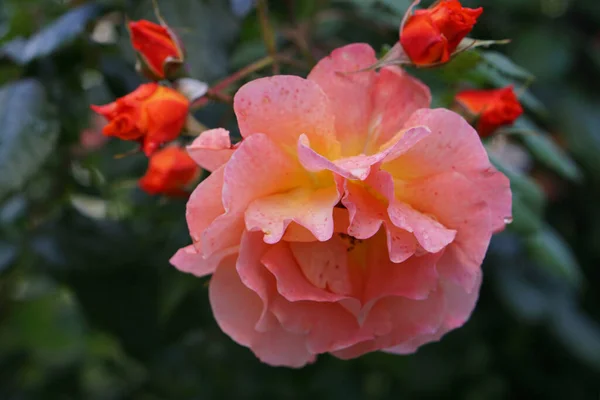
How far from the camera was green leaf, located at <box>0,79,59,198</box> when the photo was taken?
0.85 metres

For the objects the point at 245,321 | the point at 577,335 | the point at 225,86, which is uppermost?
the point at 225,86

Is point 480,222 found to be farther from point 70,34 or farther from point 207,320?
point 207,320

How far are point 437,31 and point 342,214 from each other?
188 millimetres

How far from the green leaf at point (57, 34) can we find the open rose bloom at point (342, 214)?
0.38 metres

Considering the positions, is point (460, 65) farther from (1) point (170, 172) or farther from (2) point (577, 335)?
(2) point (577, 335)

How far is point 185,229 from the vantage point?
3.01ft

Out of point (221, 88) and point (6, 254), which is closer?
point (221, 88)

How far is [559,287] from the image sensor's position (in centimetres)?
166

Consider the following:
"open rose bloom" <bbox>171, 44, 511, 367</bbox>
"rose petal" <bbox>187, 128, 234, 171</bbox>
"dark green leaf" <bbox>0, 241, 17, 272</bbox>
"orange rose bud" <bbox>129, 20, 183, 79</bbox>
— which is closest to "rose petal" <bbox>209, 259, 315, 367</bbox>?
"open rose bloom" <bbox>171, 44, 511, 367</bbox>

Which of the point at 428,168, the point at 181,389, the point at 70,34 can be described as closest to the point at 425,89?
the point at 428,168

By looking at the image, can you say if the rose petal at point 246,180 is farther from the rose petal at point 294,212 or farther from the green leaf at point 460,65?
the green leaf at point 460,65

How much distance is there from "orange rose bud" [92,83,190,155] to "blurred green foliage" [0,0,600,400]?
0.53ft

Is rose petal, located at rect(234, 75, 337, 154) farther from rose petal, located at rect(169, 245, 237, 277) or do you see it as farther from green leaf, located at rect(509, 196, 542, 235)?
green leaf, located at rect(509, 196, 542, 235)

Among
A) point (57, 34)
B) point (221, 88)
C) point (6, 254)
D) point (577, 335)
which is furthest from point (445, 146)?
point (577, 335)
